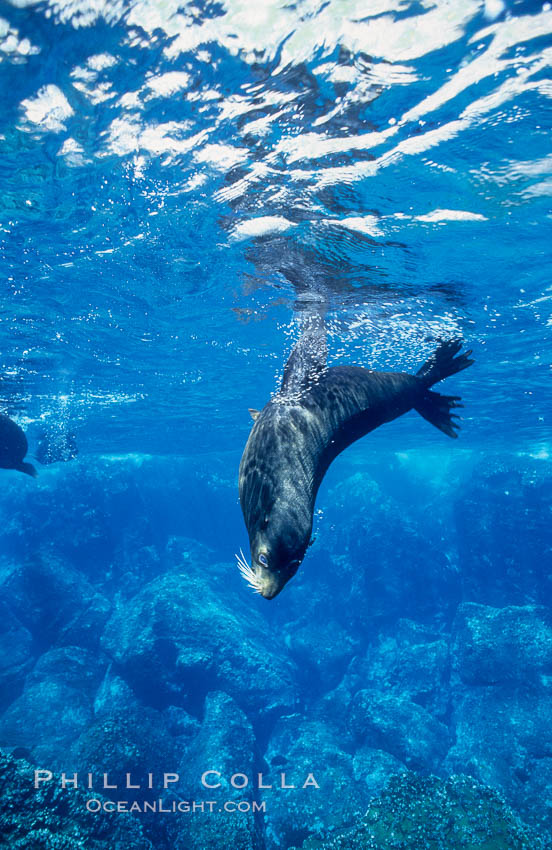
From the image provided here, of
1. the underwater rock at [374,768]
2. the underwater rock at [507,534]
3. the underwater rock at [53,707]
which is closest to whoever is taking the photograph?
the underwater rock at [374,768]

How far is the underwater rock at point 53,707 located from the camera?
13539 mm

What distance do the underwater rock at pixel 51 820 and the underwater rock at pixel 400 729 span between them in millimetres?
9694

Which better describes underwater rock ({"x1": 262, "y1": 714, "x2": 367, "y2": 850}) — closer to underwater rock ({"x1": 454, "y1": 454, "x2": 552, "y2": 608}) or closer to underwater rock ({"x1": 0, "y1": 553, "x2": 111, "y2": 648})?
underwater rock ({"x1": 0, "y1": 553, "x2": 111, "y2": 648})

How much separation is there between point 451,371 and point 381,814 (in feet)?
33.5

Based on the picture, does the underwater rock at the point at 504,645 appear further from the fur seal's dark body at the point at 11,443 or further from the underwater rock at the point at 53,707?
the fur seal's dark body at the point at 11,443

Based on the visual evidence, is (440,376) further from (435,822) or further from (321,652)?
(321,652)

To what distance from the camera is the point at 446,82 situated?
494cm

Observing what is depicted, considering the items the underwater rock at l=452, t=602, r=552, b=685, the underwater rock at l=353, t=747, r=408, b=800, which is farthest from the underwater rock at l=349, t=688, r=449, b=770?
the underwater rock at l=452, t=602, r=552, b=685

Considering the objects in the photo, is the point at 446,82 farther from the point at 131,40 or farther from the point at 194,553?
the point at 194,553

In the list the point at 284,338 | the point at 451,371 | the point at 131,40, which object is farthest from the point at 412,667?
the point at 131,40

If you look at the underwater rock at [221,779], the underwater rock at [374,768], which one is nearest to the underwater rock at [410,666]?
the underwater rock at [374,768]

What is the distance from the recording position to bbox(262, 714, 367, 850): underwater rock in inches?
450

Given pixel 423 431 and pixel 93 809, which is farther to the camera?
pixel 423 431

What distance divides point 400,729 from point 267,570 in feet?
56.5
